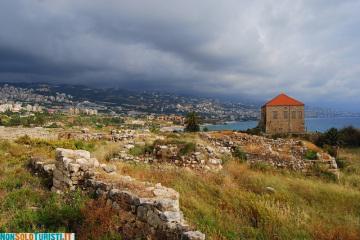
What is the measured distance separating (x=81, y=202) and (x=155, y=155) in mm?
9047

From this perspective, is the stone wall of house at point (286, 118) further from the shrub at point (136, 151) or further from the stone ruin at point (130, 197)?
the stone ruin at point (130, 197)

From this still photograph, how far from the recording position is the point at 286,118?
161 ft

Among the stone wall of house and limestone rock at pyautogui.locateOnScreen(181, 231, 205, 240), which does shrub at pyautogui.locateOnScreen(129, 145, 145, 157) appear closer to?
limestone rock at pyautogui.locateOnScreen(181, 231, 205, 240)

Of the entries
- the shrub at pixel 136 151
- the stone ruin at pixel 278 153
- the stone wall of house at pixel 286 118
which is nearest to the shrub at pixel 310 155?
the stone ruin at pixel 278 153

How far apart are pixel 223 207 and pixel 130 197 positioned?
268 cm

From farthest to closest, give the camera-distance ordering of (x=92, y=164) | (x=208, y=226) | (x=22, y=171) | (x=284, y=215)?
1. (x=22, y=171)
2. (x=92, y=164)
3. (x=284, y=215)
4. (x=208, y=226)

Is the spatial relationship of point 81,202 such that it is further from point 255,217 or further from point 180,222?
point 255,217

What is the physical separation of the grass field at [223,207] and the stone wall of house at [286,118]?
40078 mm

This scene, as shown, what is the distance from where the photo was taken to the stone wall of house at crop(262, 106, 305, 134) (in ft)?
161

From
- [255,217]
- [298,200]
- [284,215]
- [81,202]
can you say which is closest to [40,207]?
[81,202]

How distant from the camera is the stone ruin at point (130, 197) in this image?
5.11 m

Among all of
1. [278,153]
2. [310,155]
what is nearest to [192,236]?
[278,153]

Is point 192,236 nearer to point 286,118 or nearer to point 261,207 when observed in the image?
point 261,207

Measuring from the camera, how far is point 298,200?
8.97 metres
